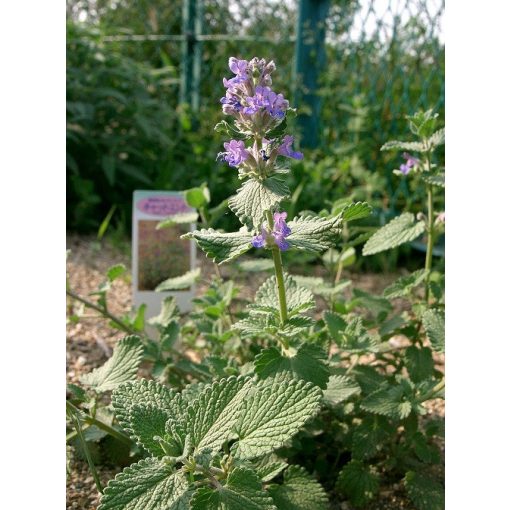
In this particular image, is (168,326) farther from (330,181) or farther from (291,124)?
(291,124)

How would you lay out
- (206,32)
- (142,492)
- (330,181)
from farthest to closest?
1. (206,32)
2. (330,181)
3. (142,492)

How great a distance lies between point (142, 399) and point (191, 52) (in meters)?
3.92

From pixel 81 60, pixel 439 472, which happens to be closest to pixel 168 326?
pixel 439 472

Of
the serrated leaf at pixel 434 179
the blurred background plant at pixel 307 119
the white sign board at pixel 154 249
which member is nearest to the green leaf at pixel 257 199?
the serrated leaf at pixel 434 179

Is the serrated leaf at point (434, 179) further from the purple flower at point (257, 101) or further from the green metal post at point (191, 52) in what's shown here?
the green metal post at point (191, 52)

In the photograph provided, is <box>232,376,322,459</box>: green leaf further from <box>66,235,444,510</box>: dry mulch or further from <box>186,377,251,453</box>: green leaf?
<box>66,235,444,510</box>: dry mulch

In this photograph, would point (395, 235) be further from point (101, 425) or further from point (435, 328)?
point (101, 425)

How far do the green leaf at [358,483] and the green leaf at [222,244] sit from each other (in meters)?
0.60

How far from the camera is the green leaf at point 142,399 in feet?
3.59

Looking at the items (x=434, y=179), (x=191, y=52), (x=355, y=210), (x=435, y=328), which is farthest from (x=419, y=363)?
(x=191, y=52)

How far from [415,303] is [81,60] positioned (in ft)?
8.23

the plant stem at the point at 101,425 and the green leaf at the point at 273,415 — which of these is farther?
the plant stem at the point at 101,425

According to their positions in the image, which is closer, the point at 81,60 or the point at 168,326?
the point at 168,326

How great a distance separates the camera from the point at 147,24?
5.34m
